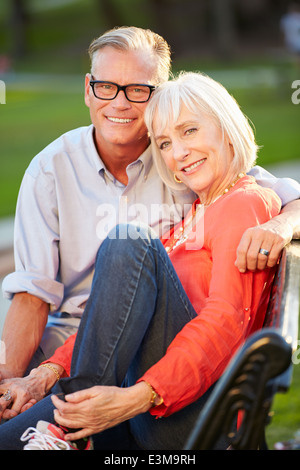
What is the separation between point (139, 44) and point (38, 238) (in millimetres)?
828

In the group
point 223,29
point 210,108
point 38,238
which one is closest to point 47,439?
point 38,238

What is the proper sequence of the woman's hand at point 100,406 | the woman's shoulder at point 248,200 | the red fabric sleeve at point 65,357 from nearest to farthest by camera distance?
the woman's hand at point 100,406, the woman's shoulder at point 248,200, the red fabric sleeve at point 65,357

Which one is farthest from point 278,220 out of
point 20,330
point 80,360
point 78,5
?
point 78,5

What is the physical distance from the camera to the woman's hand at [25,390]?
256 cm

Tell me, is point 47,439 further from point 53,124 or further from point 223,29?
point 223,29

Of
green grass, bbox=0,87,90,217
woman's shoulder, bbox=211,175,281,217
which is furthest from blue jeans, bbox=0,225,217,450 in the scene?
green grass, bbox=0,87,90,217

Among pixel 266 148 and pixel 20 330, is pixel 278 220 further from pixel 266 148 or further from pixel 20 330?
pixel 266 148

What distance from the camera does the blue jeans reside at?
2.18m

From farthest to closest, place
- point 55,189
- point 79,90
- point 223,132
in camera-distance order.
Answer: point 79,90 < point 55,189 < point 223,132

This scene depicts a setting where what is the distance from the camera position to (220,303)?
7.49 ft

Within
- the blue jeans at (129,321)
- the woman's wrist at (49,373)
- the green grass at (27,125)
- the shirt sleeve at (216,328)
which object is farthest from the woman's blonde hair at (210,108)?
the green grass at (27,125)

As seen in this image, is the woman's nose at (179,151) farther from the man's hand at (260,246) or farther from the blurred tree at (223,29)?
the blurred tree at (223,29)

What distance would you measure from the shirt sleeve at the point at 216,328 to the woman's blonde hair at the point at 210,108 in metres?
0.28
